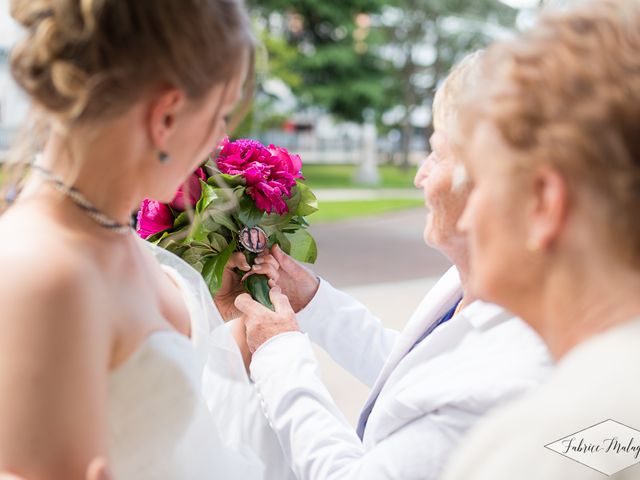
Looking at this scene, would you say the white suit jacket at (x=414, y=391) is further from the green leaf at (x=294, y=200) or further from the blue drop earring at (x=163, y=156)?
the blue drop earring at (x=163, y=156)

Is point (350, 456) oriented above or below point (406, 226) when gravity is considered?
above

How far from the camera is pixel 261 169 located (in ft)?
5.42

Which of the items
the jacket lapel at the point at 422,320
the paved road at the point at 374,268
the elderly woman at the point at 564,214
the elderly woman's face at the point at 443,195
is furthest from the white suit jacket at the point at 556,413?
the paved road at the point at 374,268

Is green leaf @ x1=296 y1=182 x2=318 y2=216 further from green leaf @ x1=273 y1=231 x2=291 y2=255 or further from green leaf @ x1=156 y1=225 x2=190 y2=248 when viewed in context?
green leaf @ x1=156 y1=225 x2=190 y2=248

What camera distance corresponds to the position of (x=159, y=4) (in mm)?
892

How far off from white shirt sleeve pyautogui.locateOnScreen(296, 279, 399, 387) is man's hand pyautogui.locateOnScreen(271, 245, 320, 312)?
0.02m

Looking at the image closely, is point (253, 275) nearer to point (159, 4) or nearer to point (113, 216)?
point (113, 216)

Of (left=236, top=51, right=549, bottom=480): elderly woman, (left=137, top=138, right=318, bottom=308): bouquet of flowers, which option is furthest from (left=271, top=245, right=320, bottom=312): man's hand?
(left=137, top=138, right=318, bottom=308): bouquet of flowers

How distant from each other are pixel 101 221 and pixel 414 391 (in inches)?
22.1

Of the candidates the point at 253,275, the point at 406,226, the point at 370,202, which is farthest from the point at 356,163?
the point at 253,275

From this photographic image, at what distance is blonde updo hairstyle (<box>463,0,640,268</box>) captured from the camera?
0.67 m

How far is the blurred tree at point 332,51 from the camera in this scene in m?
23.4

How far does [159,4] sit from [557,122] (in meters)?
0.47

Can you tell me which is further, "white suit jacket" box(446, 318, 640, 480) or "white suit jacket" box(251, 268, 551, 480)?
"white suit jacket" box(251, 268, 551, 480)
